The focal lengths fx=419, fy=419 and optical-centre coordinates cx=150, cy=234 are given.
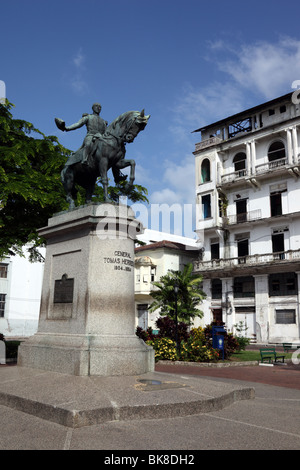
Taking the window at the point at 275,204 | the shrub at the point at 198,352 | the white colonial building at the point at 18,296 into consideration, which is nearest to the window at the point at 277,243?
the window at the point at 275,204

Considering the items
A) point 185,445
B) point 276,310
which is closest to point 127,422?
point 185,445

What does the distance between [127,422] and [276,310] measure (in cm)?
3264

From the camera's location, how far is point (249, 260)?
37812 millimetres

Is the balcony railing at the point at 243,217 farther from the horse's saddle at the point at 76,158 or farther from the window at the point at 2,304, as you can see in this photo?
the horse's saddle at the point at 76,158

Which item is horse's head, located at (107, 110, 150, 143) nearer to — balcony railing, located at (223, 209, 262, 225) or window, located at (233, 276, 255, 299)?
window, located at (233, 276, 255, 299)

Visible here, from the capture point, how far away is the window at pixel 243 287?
37.6 m

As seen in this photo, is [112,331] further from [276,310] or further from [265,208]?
[265,208]

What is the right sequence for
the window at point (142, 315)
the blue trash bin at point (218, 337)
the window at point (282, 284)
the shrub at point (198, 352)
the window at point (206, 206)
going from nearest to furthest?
the shrub at point (198, 352)
the blue trash bin at point (218, 337)
the window at point (282, 284)
the window at point (206, 206)
the window at point (142, 315)

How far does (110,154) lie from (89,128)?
911 millimetres

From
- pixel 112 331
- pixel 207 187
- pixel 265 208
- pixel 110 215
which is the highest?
pixel 207 187

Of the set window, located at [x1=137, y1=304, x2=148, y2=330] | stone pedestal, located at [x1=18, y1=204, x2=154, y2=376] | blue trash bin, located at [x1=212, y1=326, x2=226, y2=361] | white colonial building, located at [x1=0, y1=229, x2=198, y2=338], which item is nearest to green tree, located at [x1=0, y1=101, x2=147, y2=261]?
stone pedestal, located at [x1=18, y1=204, x2=154, y2=376]

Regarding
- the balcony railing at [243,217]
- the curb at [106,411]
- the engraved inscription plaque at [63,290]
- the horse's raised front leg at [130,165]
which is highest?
the balcony railing at [243,217]

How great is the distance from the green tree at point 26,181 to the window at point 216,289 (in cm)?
2467

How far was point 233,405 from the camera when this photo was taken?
6.45 meters
